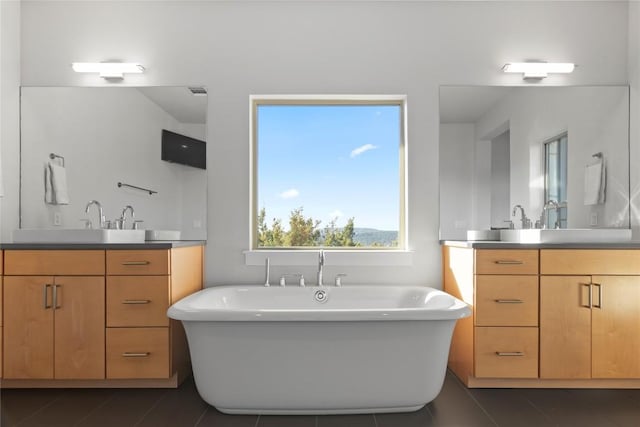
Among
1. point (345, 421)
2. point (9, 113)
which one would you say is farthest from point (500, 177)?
point (9, 113)

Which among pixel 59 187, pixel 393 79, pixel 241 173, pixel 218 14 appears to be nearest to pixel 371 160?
pixel 393 79

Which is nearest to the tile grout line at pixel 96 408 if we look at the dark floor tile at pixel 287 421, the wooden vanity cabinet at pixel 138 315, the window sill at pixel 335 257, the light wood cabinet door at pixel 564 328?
the wooden vanity cabinet at pixel 138 315

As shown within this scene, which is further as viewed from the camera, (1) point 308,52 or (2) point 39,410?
(1) point 308,52

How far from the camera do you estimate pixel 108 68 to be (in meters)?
2.88

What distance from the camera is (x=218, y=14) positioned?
2.92 meters

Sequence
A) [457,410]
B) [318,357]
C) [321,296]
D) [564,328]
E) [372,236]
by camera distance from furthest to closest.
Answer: [372,236], [321,296], [564,328], [457,410], [318,357]

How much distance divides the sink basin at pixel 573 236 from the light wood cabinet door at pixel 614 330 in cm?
26

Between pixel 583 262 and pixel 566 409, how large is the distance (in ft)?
2.61

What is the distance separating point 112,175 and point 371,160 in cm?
184

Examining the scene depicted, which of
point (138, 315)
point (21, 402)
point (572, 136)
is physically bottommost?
point (21, 402)

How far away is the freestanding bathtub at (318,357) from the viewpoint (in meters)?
1.94

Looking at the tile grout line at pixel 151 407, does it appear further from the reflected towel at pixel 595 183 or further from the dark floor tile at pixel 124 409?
the reflected towel at pixel 595 183

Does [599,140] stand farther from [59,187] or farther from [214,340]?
[59,187]

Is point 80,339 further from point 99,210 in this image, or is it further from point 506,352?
point 506,352
